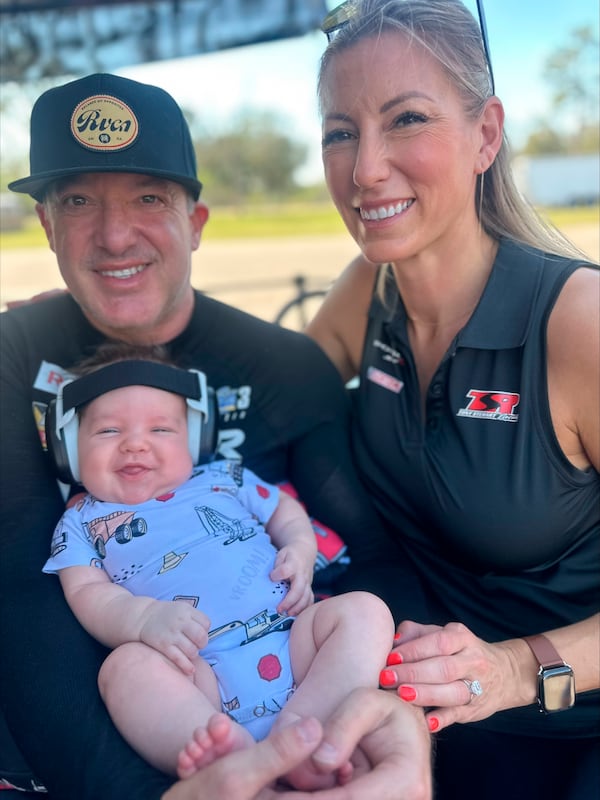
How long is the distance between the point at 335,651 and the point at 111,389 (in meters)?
0.90

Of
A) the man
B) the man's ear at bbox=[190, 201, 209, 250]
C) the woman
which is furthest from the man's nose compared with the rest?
the woman

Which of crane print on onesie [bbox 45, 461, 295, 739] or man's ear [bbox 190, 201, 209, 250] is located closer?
crane print on onesie [bbox 45, 461, 295, 739]

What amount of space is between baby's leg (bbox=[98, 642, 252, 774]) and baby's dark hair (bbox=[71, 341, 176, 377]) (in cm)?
86

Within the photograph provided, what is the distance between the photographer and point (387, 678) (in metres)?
1.44

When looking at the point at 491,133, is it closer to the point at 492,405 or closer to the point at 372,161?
the point at 372,161

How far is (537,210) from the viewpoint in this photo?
7.20 ft

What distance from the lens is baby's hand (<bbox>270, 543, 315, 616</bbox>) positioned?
1.68 metres

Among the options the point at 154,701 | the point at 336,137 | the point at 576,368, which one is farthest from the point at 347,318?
the point at 154,701

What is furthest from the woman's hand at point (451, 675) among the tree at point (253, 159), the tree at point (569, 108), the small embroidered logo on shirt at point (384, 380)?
the tree at point (569, 108)

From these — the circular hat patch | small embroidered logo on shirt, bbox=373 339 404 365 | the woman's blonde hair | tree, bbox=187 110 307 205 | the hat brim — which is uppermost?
tree, bbox=187 110 307 205

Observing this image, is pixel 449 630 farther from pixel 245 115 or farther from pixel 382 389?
pixel 245 115

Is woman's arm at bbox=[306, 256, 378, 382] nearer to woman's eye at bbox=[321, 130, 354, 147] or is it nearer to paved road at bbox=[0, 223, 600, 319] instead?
woman's eye at bbox=[321, 130, 354, 147]

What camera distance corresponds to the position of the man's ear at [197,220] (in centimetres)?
234

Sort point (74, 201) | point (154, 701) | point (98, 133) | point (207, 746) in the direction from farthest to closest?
point (74, 201) → point (98, 133) → point (154, 701) → point (207, 746)
